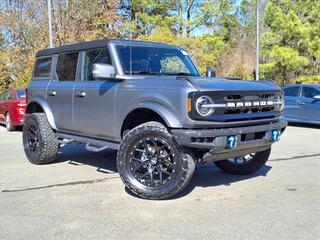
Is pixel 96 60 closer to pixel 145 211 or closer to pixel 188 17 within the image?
pixel 145 211

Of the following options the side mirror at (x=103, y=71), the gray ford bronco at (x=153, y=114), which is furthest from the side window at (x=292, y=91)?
the side mirror at (x=103, y=71)

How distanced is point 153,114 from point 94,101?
1.08 meters

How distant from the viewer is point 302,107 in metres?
15.2

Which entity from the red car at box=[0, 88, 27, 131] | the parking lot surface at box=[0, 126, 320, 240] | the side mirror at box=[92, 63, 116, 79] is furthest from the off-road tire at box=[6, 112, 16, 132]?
the side mirror at box=[92, 63, 116, 79]

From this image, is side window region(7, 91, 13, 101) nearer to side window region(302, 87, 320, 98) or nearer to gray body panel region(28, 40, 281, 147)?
gray body panel region(28, 40, 281, 147)

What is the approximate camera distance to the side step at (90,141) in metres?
6.76

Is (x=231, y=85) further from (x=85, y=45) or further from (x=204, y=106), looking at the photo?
(x=85, y=45)

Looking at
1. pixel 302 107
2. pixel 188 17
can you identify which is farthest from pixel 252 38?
pixel 302 107

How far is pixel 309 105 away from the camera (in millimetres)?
15000

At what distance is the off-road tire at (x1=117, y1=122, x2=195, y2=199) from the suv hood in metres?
0.69

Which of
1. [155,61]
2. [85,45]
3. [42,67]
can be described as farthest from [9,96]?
[155,61]

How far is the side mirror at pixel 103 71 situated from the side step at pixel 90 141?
97 centimetres

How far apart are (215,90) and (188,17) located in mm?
28389

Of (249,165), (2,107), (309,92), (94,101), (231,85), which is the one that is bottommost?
(249,165)
